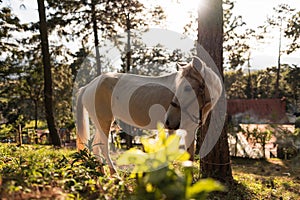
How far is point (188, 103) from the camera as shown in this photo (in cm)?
329

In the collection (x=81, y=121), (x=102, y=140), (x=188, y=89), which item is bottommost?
(x=102, y=140)

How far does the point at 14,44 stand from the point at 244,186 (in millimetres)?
12085

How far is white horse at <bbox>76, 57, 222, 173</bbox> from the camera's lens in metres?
3.33

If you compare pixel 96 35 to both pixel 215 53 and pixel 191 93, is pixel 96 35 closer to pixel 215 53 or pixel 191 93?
pixel 215 53

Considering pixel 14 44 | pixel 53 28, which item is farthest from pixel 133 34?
pixel 14 44

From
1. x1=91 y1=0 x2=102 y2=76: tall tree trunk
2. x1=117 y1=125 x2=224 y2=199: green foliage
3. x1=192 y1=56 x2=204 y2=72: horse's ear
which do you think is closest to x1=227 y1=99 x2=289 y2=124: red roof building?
x1=91 y1=0 x2=102 y2=76: tall tree trunk

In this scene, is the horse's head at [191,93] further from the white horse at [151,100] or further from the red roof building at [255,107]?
the red roof building at [255,107]

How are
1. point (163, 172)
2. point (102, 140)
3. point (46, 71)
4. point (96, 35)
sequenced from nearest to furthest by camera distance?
1. point (163, 172)
2. point (102, 140)
3. point (46, 71)
4. point (96, 35)

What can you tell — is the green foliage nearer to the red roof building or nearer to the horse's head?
the horse's head

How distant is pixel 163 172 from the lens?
3.91 feet

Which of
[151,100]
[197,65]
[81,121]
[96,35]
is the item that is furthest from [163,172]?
[96,35]

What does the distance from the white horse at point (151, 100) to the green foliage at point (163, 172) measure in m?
1.74

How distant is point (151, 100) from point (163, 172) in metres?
2.62

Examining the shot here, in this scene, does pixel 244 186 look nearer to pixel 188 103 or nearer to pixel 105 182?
pixel 188 103
